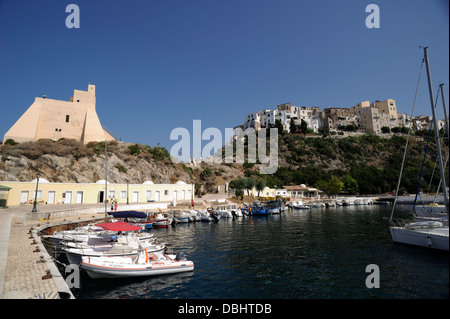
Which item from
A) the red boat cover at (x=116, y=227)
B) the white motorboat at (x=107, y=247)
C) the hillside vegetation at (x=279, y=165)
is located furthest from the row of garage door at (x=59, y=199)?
the red boat cover at (x=116, y=227)

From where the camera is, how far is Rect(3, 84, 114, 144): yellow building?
47.8m

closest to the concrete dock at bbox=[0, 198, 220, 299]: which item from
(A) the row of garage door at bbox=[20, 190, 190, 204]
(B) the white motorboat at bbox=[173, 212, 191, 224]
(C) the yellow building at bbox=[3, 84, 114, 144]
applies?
(B) the white motorboat at bbox=[173, 212, 191, 224]

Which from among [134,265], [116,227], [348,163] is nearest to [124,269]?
[134,265]

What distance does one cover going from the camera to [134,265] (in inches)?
469

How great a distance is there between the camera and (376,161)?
10975 cm

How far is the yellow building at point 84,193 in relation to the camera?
102 ft

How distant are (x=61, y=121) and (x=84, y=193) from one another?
27.0 m

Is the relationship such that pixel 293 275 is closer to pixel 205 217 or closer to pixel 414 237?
pixel 414 237

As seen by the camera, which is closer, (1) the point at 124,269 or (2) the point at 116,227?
(1) the point at 124,269

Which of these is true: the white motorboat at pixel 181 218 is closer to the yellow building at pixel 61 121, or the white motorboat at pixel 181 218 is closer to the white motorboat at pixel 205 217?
the white motorboat at pixel 205 217
